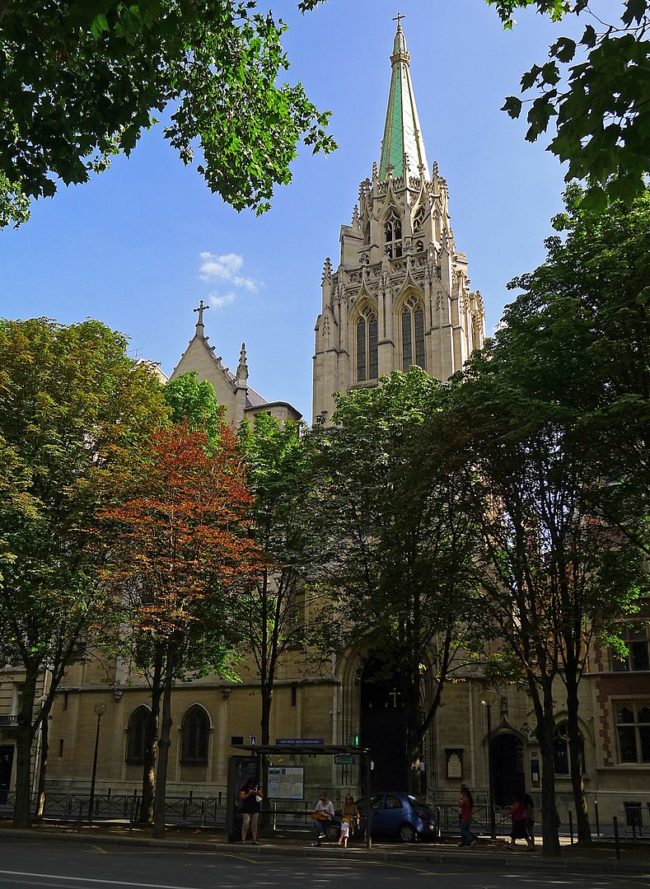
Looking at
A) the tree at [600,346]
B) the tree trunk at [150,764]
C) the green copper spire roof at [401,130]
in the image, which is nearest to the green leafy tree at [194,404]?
the tree trunk at [150,764]

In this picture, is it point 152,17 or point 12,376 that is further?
point 12,376

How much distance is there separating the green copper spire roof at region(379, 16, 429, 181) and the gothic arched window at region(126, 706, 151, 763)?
4363cm

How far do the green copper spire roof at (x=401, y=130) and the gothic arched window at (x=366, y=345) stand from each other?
14.2 metres

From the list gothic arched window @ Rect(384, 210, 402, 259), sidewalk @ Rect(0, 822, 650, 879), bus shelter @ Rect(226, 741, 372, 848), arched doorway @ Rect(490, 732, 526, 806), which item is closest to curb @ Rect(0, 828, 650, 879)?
sidewalk @ Rect(0, 822, 650, 879)

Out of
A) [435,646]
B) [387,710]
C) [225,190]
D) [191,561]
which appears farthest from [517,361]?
[387,710]

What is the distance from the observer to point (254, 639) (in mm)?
28672

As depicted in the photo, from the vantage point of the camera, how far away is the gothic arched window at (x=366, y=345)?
5366cm

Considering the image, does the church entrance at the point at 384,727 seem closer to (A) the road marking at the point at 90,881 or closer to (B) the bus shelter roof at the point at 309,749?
(B) the bus shelter roof at the point at 309,749

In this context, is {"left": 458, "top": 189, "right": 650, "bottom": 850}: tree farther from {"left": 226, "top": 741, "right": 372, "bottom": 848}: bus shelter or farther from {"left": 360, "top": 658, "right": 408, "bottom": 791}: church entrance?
{"left": 360, "top": 658, "right": 408, "bottom": 791}: church entrance

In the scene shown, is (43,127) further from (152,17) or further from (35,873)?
(35,873)

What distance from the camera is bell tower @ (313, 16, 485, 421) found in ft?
171

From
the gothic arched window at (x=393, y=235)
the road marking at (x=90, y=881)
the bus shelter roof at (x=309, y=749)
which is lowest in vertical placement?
the road marking at (x=90, y=881)

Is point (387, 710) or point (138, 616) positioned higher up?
point (138, 616)

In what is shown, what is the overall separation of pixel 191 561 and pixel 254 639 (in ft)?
24.9
